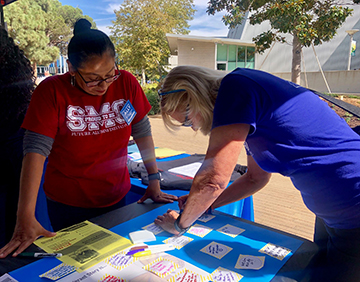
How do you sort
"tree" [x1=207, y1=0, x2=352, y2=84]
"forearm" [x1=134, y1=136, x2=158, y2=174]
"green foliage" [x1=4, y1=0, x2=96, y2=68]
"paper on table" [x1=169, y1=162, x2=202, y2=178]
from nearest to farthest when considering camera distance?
"forearm" [x1=134, y1=136, x2=158, y2=174], "paper on table" [x1=169, y1=162, x2=202, y2=178], "tree" [x1=207, y1=0, x2=352, y2=84], "green foliage" [x1=4, y1=0, x2=96, y2=68]

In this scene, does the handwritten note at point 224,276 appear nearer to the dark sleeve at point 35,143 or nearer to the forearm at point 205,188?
the forearm at point 205,188

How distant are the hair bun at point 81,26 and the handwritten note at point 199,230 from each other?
918 mm

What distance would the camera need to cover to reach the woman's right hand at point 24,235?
3.28 ft

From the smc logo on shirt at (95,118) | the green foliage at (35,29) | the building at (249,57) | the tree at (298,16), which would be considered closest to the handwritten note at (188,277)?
the smc logo on shirt at (95,118)

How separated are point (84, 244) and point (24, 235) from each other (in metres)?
0.22

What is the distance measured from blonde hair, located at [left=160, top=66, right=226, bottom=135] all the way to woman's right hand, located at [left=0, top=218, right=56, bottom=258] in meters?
0.64

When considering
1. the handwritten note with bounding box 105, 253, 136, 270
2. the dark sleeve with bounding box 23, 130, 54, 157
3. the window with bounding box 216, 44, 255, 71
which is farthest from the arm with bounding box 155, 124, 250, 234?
the window with bounding box 216, 44, 255, 71

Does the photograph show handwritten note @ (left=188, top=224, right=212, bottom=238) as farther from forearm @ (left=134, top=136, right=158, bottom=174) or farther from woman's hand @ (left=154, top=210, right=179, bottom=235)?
forearm @ (left=134, top=136, right=158, bottom=174)

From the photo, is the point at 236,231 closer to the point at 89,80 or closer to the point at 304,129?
the point at 304,129

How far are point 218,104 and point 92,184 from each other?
30.1 inches

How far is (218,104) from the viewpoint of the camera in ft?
2.90

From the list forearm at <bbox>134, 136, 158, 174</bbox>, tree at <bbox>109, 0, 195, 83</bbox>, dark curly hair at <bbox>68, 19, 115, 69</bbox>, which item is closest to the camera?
dark curly hair at <bbox>68, 19, 115, 69</bbox>

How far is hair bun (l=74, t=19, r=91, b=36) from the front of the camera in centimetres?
125

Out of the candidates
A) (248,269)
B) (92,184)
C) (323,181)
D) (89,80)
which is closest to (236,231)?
(248,269)
